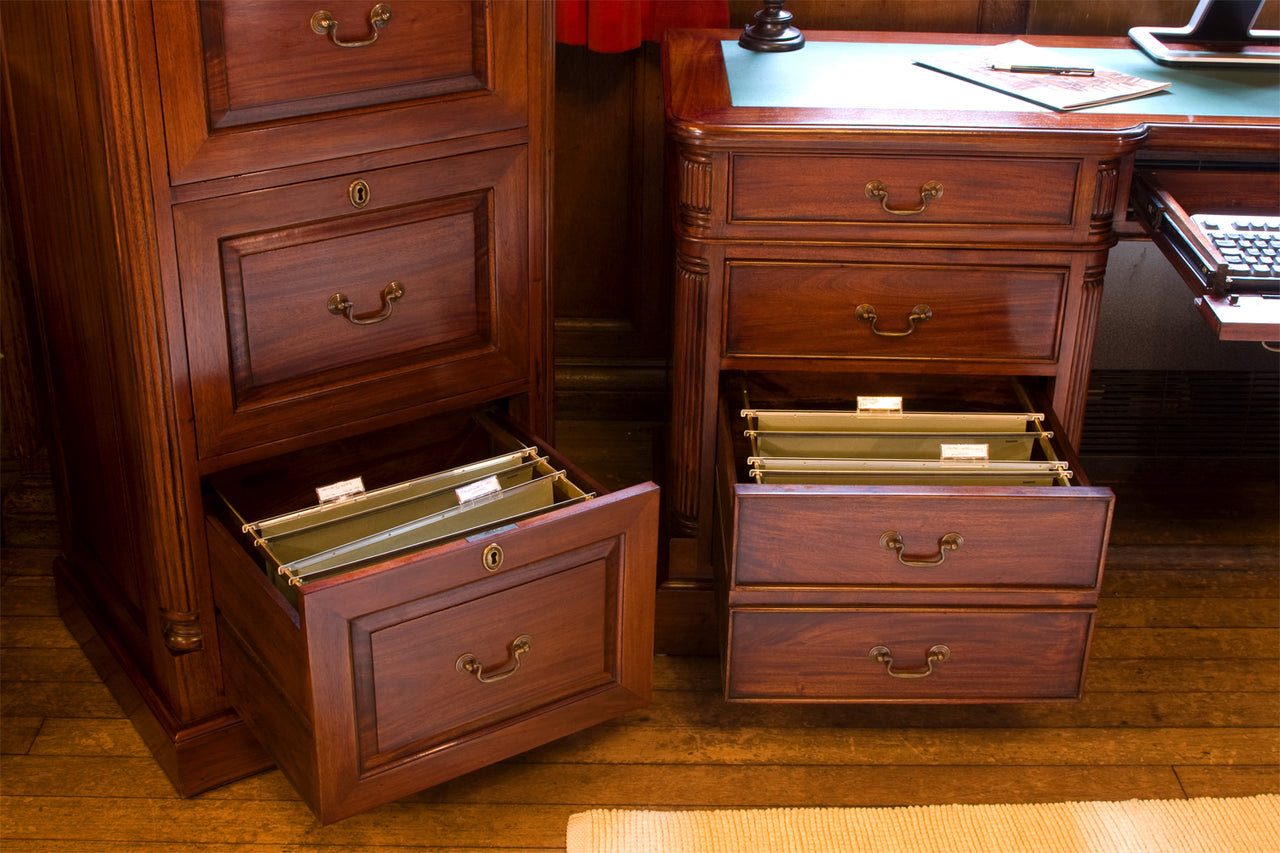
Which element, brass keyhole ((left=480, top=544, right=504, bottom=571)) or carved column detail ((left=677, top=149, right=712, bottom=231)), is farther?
carved column detail ((left=677, top=149, right=712, bottom=231))

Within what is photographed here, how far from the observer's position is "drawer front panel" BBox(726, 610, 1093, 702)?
175 centimetres

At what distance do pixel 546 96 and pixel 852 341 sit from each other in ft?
1.67

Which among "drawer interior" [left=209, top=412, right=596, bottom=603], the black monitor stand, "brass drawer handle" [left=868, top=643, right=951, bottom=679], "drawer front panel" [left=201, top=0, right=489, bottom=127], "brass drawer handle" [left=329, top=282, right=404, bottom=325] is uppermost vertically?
"drawer front panel" [left=201, top=0, right=489, bottom=127]

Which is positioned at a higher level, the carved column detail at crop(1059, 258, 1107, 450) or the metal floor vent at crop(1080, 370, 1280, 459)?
the carved column detail at crop(1059, 258, 1107, 450)

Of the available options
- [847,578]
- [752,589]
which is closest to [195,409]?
[752,589]

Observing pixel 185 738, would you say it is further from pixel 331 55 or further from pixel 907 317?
pixel 907 317

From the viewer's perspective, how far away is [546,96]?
1.70m

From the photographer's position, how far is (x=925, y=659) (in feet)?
5.84

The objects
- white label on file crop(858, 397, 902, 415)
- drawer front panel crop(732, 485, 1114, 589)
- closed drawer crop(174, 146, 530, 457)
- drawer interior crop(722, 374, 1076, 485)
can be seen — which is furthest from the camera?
white label on file crop(858, 397, 902, 415)

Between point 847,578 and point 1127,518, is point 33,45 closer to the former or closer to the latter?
point 847,578

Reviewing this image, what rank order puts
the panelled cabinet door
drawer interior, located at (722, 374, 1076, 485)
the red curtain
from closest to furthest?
the panelled cabinet door → drawer interior, located at (722, 374, 1076, 485) → the red curtain

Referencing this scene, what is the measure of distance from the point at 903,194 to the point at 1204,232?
1.17 feet

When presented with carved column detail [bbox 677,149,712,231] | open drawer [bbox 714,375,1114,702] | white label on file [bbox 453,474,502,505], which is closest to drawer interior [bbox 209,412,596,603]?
white label on file [bbox 453,474,502,505]

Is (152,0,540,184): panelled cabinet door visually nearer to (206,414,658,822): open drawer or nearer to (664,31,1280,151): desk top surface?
(664,31,1280,151): desk top surface
